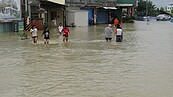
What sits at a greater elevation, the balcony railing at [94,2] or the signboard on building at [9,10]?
the balcony railing at [94,2]

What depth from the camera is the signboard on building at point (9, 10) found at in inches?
1272

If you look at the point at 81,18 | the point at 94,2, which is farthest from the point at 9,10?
the point at 94,2

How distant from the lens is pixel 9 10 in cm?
3266

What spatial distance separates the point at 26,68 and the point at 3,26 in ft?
67.8

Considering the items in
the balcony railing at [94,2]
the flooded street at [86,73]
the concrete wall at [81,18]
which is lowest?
the flooded street at [86,73]

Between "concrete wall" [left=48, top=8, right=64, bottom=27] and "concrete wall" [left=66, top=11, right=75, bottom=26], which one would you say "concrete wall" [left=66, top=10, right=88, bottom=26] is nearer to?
"concrete wall" [left=66, top=11, right=75, bottom=26]

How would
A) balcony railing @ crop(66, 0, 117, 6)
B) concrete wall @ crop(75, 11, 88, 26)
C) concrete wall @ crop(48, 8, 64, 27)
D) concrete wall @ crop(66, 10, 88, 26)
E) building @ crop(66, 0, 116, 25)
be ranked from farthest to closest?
building @ crop(66, 0, 116, 25), balcony railing @ crop(66, 0, 117, 6), concrete wall @ crop(75, 11, 88, 26), concrete wall @ crop(66, 10, 88, 26), concrete wall @ crop(48, 8, 64, 27)

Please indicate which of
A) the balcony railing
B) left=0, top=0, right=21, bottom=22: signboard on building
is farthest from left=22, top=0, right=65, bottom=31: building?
the balcony railing

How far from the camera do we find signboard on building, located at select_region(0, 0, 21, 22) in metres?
32.3

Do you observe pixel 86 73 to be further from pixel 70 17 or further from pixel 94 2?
pixel 94 2

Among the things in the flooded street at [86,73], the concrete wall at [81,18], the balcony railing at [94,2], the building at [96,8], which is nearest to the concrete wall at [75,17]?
the concrete wall at [81,18]

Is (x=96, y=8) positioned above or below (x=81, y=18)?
above

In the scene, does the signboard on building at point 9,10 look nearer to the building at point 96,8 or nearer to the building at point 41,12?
the building at point 41,12

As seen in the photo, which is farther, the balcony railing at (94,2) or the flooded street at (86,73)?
the balcony railing at (94,2)
